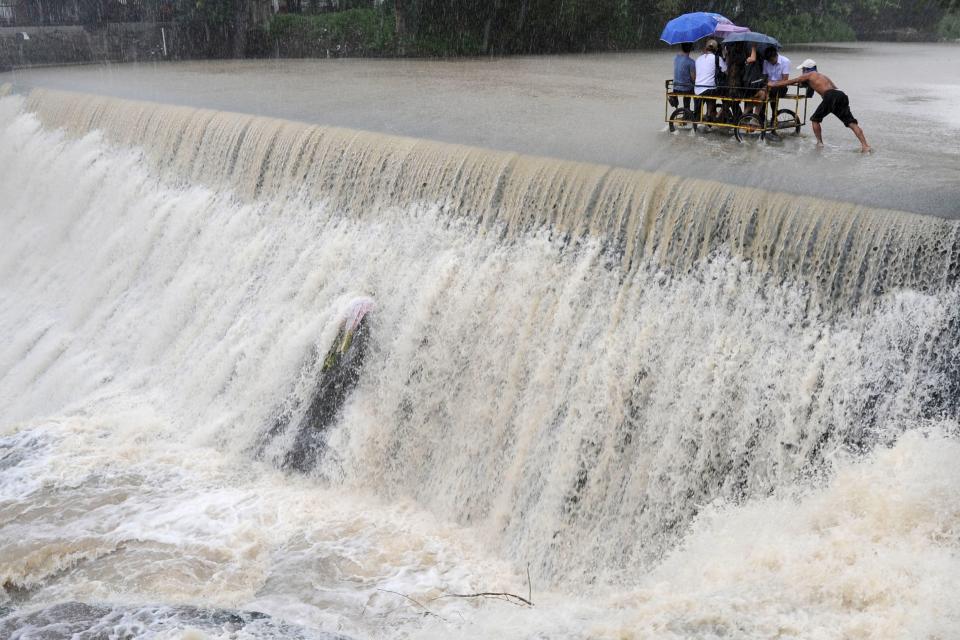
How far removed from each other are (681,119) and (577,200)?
124 inches

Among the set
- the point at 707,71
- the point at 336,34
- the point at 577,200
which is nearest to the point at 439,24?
the point at 336,34

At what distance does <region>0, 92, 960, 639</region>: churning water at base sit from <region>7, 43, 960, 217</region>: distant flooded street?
44.0 inches

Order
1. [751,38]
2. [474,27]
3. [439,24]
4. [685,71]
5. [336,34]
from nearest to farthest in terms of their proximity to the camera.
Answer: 1. [751,38]
2. [685,71]
3. [336,34]
4. [439,24]
5. [474,27]

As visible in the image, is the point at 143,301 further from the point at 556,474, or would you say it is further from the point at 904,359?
the point at 904,359

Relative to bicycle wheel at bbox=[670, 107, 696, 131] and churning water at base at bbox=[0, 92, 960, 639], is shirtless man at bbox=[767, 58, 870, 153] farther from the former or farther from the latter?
churning water at base at bbox=[0, 92, 960, 639]

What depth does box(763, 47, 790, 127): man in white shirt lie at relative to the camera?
9586mm

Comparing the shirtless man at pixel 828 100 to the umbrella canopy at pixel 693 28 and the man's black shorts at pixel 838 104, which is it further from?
the umbrella canopy at pixel 693 28

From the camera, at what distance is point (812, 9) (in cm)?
3250

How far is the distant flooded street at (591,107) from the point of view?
8055 millimetres

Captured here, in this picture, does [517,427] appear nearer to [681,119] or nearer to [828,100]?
[828,100]

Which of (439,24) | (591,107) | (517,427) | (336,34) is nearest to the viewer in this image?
(517,427)

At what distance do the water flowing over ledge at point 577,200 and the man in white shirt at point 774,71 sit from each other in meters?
2.91

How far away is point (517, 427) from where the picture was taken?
23.5 ft

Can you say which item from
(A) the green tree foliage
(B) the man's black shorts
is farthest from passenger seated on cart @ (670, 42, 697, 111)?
(A) the green tree foliage
